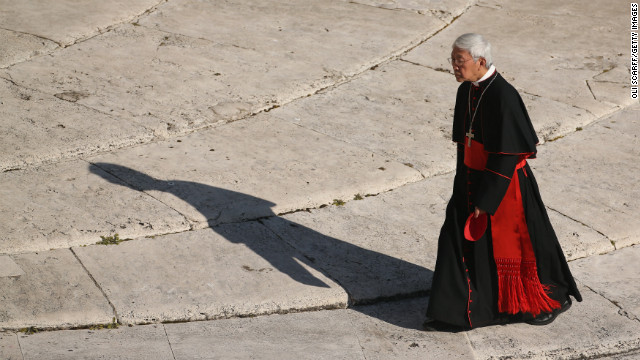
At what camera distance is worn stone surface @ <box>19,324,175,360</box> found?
159 inches

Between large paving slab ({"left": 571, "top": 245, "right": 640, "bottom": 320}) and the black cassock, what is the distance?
24.0 inches

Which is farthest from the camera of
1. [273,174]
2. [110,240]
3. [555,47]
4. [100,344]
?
[555,47]

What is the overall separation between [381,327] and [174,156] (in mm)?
2466

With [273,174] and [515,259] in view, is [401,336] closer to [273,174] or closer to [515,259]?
[515,259]

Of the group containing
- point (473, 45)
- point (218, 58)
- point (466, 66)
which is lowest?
point (218, 58)

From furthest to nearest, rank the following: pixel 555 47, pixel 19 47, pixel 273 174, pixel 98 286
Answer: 1. pixel 555 47
2. pixel 19 47
3. pixel 273 174
4. pixel 98 286

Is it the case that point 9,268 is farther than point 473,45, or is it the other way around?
point 9,268

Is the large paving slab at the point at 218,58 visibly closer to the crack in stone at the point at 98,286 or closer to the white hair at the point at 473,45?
the crack in stone at the point at 98,286

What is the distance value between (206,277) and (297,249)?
26.9 inches

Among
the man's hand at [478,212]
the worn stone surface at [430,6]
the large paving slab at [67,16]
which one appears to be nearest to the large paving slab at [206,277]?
the man's hand at [478,212]

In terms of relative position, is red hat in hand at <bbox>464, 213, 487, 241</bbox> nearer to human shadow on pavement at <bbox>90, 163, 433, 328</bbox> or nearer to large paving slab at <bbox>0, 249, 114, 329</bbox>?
human shadow on pavement at <bbox>90, 163, 433, 328</bbox>

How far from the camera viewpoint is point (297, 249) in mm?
5203

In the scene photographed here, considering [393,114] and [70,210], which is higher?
[393,114]

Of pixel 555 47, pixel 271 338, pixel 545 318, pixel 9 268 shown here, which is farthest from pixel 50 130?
pixel 555 47
